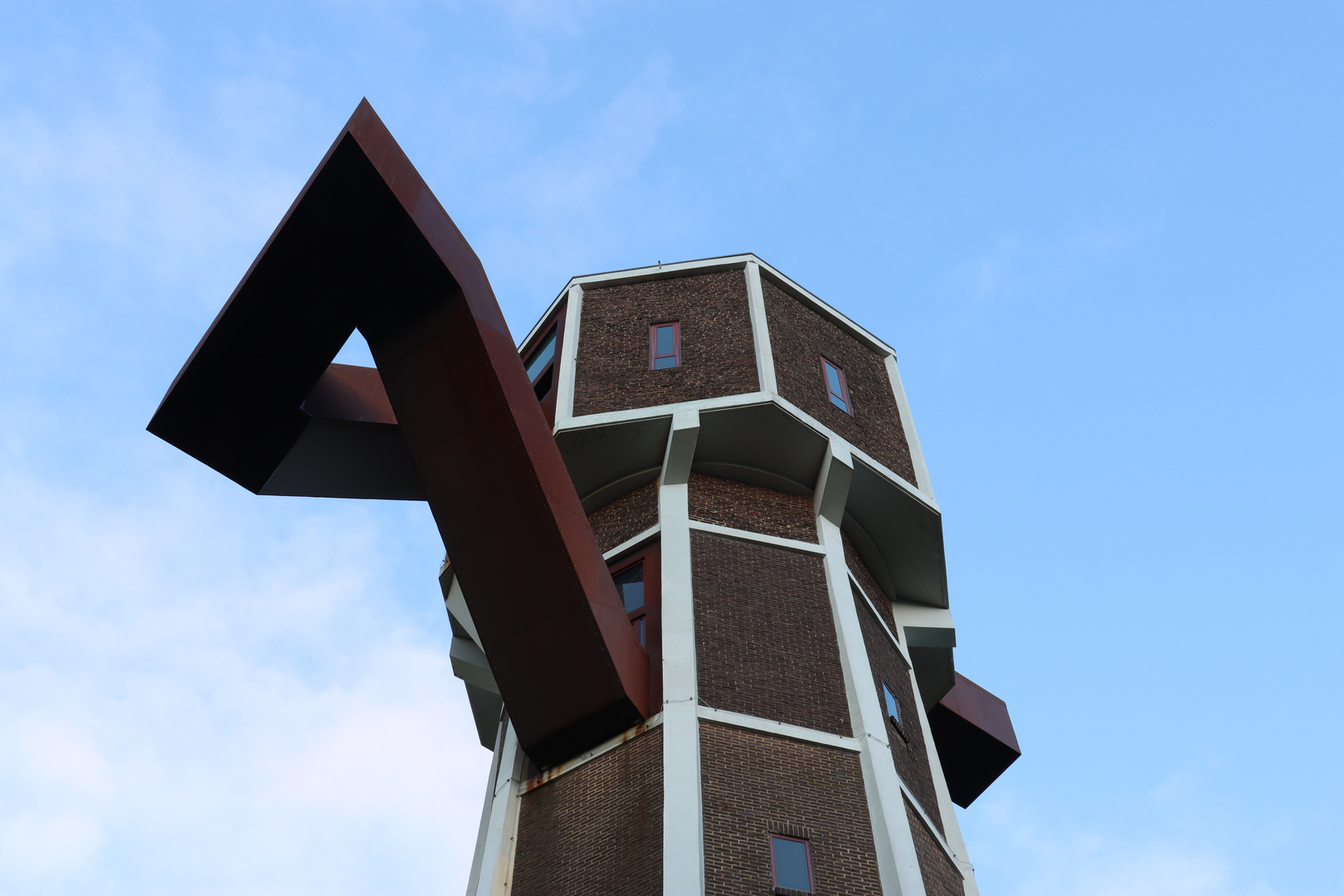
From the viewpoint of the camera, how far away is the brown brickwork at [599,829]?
15492 mm

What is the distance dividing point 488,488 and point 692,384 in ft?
16.2

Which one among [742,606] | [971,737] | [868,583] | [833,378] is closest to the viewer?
[742,606]

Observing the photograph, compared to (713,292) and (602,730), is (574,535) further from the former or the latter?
(713,292)

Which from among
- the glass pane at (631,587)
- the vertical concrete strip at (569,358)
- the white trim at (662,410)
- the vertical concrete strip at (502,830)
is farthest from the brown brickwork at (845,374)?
the vertical concrete strip at (502,830)

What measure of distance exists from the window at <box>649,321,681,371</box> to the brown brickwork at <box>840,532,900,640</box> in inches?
153

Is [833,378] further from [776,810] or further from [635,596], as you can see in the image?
[776,810]

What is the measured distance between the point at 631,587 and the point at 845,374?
20.2 feet

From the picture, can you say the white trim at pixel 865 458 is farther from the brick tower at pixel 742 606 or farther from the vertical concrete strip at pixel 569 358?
the vertical concrete strip at pixel 569 358

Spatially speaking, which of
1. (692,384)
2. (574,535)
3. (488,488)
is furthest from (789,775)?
(692,384)

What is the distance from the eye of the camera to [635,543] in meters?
20.1

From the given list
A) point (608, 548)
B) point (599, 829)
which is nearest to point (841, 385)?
point (608, 548)

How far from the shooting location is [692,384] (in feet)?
69.8

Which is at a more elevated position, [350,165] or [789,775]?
[350,165]

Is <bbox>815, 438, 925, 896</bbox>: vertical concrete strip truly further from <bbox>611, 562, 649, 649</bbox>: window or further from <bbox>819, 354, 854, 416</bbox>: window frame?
<bbox>611, 562, 649, 649</bbox>: window
